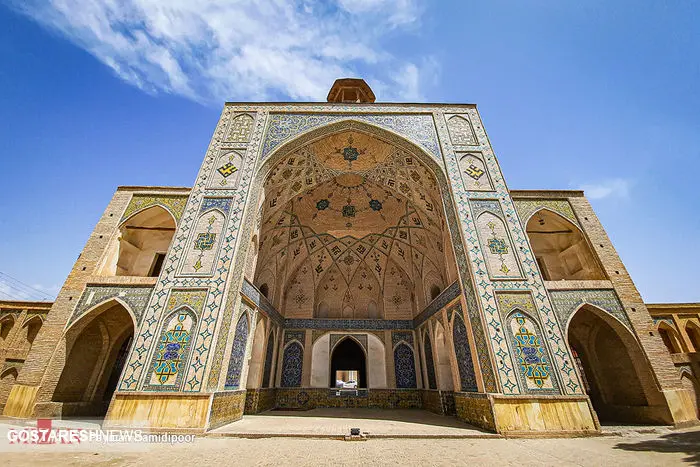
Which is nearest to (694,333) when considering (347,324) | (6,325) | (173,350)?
(347,324)

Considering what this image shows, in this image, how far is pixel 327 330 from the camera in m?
11.6

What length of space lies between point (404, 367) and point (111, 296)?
921cm

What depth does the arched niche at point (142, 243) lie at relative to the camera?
7.92 meters

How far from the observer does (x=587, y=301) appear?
6.78 metres

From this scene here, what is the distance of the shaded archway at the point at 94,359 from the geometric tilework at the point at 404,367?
850 cm

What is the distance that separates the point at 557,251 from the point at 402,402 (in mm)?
7071

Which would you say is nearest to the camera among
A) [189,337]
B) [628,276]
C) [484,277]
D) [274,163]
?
[189,337]

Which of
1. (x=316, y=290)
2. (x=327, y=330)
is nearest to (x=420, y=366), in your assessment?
(x=327, y=330)

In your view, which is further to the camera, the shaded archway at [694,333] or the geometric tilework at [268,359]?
the geometric tilework at [268,359]

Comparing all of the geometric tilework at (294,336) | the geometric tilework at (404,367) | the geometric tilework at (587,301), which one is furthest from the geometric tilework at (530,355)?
the geometric tilework at (294,336)

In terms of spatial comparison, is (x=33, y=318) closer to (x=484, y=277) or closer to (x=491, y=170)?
(x=484, y=277)

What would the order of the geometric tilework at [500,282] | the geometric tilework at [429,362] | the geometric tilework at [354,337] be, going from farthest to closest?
the geometric tilework at [354,337], the geometric tilework at [429,362], the geometric tilework at [500,282]

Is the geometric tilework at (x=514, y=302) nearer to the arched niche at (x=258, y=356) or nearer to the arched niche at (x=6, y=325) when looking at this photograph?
the arched niche at (x=258, y=356)

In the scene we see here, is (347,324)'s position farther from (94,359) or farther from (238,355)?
(94,359)
